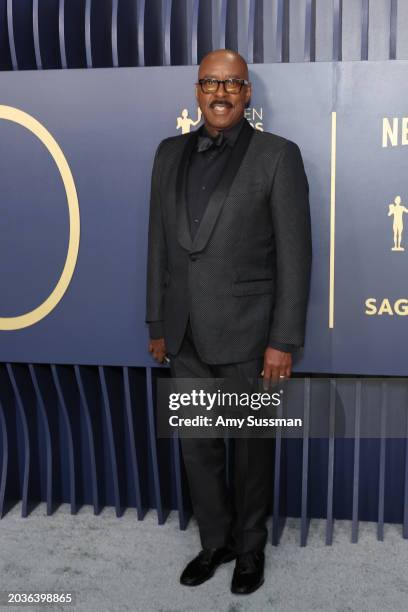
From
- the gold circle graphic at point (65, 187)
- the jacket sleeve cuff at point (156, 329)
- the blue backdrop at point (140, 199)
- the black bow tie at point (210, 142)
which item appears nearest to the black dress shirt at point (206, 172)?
the black bow tie at point (210, 142)

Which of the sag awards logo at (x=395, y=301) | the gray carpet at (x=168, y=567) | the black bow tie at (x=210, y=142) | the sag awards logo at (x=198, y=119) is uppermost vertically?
the sag awards logo at (x=198, y=119)

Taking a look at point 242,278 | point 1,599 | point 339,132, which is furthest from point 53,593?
point 339,132

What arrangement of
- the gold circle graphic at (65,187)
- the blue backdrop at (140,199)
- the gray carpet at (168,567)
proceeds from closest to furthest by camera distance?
the gray carpet at (168,567)
the blue backdrop at (140,199)
the gold circle graphic at (65,187)

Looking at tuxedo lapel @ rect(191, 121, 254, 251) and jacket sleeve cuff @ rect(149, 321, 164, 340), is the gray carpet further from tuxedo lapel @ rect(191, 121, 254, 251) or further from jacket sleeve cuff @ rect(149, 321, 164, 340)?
tuxedo lapel @ rect(191, 121, 254, 251)

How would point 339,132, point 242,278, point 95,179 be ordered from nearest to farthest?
1. point 242,278
2. point 339,132
3. point 95,179

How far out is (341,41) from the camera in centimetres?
271

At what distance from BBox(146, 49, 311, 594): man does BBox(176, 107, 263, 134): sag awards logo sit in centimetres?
11

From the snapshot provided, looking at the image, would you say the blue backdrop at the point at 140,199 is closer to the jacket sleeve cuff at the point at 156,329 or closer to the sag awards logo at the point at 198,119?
the sag awards logo at the point at 198,119

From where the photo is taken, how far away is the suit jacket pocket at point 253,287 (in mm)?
2375

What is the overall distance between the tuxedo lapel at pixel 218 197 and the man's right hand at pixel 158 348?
1.40 ft

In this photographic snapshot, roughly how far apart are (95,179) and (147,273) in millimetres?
432

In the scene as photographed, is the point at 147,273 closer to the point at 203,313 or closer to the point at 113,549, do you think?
the point at 203,313

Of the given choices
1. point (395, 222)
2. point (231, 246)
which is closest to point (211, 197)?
point (231, 246)

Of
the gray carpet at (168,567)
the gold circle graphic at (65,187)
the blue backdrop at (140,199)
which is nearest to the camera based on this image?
the gray carpet at (168,567)
